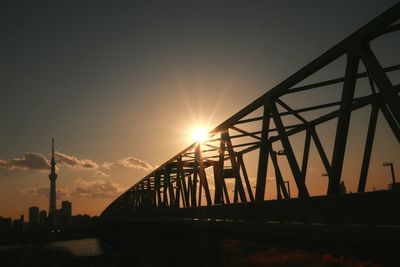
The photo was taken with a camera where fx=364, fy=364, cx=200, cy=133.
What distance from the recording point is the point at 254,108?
675 inches

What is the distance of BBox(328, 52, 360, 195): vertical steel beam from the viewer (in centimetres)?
1035

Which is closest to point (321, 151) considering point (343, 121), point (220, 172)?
point (220, 172)

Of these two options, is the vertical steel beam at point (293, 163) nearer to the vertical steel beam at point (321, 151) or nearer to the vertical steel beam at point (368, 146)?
the vertical steel beam at point (368, 146)

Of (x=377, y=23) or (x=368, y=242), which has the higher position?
(x=377, y=23)

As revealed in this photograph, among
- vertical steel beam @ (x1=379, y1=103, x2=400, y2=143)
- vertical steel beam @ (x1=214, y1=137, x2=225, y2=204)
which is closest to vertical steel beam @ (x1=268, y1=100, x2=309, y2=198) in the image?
vertical steel beam @ (x1=379, y1=103, x2=400, y2=143)

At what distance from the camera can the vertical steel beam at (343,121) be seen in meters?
10.4

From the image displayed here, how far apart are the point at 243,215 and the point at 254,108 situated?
196 inches

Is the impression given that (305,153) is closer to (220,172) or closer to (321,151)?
(321,151)

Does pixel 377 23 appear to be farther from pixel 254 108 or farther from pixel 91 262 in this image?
pixel 91 262

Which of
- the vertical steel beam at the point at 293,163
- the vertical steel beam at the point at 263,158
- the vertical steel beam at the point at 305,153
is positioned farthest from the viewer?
the vertical steel beam at the point at 305,153

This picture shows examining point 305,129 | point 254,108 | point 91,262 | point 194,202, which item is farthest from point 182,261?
point 91,262

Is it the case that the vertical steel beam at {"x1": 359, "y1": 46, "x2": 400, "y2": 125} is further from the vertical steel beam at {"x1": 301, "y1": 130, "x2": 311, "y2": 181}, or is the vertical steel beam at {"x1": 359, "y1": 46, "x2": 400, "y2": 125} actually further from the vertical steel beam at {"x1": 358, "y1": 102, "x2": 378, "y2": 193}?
the vertical steel beam at {"x1": 301, "y1": 130, "x2": 311, "y2": 181}

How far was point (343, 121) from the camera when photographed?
34.8ft

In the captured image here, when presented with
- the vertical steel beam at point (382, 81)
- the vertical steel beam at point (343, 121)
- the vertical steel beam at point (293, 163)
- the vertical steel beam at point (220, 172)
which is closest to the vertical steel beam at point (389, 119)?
the vertical steel beam at point (343, 121)
